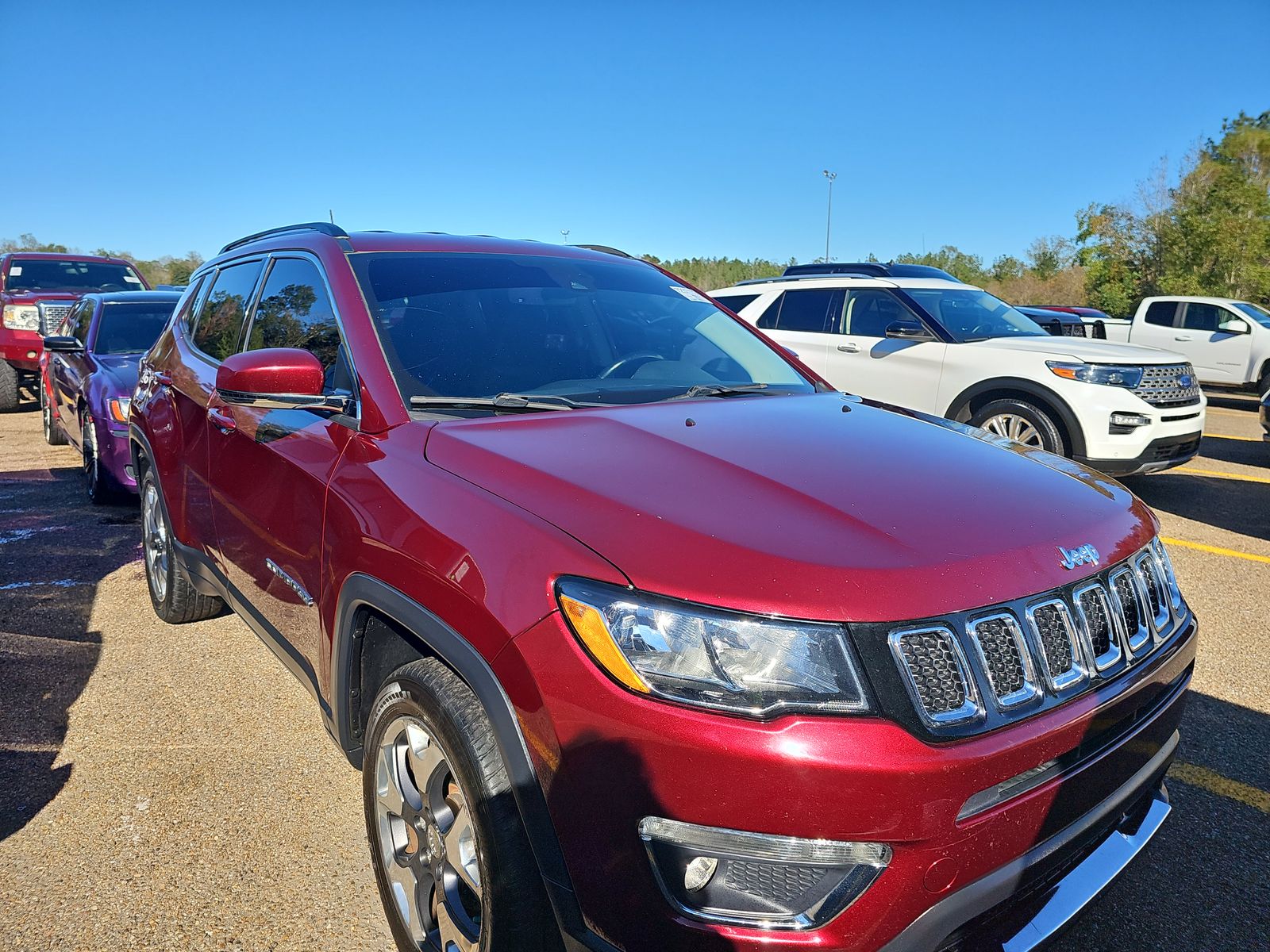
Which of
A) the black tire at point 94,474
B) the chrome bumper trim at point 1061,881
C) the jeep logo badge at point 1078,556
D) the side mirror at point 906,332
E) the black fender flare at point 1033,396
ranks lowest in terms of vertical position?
the black tire at point 94,474

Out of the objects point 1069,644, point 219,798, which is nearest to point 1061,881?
point 1069,644

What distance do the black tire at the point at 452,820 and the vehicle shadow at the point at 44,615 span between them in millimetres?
1428

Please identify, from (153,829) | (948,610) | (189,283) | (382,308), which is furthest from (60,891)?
(189,283)

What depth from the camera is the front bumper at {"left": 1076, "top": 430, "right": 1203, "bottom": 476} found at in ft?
21.4

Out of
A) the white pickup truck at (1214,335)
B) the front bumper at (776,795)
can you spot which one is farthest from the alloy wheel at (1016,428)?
the white pickup truck at (1214,335)

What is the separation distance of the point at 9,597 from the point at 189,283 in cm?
193

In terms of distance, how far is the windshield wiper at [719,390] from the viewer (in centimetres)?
274

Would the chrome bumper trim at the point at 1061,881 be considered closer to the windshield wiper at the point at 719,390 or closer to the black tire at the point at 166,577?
the windshield wiper at the point at 719,390

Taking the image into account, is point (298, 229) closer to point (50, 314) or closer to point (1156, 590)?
point (1156, 590)

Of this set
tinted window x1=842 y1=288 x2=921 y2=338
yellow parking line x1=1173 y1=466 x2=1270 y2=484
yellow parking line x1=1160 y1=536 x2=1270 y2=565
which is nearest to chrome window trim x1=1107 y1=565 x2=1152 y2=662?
yellow parking line x1=1160 y1=536 x2=1270 y2=565

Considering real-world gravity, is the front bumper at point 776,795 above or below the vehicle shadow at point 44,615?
above

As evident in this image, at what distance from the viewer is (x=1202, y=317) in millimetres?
15094

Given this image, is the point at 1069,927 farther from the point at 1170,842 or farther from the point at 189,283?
the point at 189,283

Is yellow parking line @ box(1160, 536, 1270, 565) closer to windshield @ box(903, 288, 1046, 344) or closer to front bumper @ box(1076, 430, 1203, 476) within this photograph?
front bumper @ box(1076, 430, 1203, 476)
